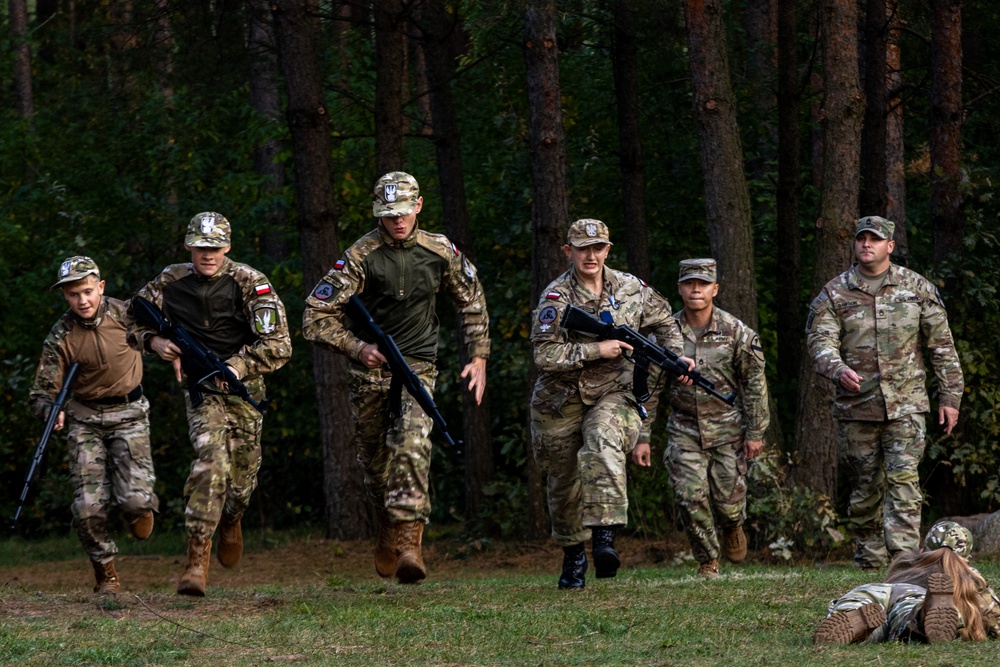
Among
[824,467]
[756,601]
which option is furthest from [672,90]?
[756,601]

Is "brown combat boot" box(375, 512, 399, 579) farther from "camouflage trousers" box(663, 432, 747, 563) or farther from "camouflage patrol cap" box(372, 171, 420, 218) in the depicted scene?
"camouflage trousers" box(663, 432, 747, 563)

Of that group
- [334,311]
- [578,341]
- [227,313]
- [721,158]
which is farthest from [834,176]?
[227,313]

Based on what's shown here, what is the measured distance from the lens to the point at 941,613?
6.77m

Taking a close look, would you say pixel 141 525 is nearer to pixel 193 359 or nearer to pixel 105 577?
pixel 105 577

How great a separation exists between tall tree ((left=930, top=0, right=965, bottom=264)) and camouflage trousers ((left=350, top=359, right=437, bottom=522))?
316 inches

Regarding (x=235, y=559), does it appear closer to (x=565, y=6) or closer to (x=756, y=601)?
(x=756, y=601)

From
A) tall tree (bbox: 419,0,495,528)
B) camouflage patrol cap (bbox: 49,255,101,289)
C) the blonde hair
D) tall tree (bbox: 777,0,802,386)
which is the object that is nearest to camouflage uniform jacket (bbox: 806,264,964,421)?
the blonde hair

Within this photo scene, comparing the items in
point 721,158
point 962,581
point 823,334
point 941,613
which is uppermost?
point 721,158

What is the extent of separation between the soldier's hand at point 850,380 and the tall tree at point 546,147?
186 inches

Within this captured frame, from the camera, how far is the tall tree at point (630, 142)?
1691cm

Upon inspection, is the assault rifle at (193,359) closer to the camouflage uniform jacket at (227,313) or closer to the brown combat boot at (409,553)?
the camouflage uniform jacket at (227,313)

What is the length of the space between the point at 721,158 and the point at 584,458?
5.31 meters

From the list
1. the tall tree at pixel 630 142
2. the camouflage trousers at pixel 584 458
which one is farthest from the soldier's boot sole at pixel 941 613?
the tall tree at pixel 630 142

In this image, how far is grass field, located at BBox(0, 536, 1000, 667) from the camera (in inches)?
275
